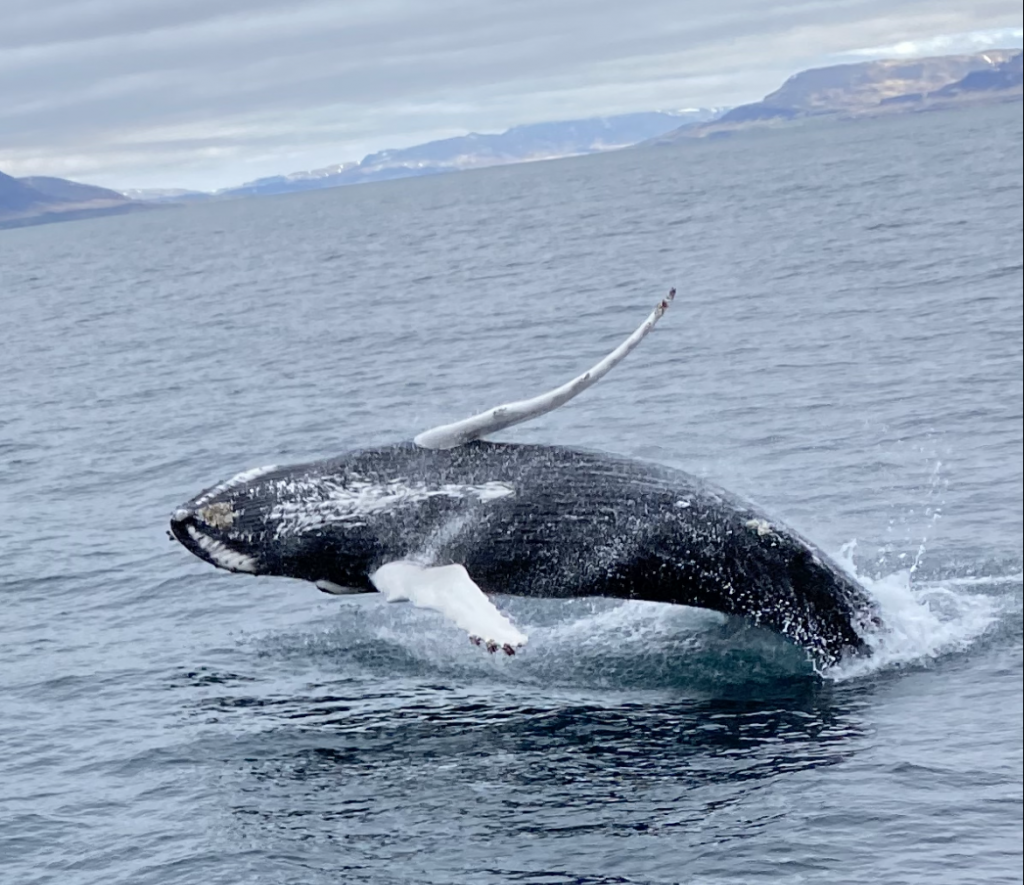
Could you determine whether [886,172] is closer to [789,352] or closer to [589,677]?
[789,352]

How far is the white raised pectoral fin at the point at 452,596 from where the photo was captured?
1369cm

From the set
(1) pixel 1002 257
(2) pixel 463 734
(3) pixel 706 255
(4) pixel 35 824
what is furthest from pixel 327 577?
(3) pixel 706 255

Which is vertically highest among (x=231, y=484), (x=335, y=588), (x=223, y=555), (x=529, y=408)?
(x=529, y=408)

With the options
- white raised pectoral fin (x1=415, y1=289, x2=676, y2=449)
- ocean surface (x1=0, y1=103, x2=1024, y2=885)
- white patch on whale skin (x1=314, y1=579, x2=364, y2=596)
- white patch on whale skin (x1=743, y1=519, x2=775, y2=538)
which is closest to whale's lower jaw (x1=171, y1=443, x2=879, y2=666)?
white patch on whale skin (x1=743, y1=519, x2=775, y2=538)

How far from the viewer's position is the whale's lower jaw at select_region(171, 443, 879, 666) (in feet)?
51.1

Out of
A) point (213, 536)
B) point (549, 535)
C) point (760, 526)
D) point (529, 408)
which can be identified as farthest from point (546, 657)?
point (529, 408)

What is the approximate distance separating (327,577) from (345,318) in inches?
1704

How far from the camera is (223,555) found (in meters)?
16.1

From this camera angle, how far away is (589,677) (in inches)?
667

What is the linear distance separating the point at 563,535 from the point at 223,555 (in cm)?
361

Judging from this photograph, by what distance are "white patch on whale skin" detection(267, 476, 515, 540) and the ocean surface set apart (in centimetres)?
214

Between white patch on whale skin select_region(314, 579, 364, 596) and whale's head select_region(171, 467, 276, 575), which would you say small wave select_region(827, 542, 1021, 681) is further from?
whale's head select_region(171, 467, 276, 575)

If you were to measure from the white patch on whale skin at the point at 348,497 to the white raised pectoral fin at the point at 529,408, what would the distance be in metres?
0.49

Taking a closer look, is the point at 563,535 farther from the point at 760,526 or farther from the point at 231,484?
the point at 231,484
